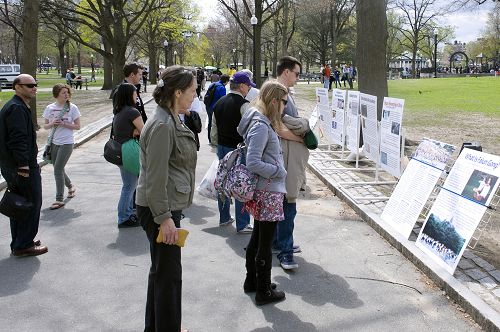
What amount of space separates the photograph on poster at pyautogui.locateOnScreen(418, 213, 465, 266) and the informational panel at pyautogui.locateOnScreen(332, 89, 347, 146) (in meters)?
5.11

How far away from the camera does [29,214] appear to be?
5.25 meters

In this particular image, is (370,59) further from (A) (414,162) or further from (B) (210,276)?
(B) (210,276)

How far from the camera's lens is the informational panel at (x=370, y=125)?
8016mm

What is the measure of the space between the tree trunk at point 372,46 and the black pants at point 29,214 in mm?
8052

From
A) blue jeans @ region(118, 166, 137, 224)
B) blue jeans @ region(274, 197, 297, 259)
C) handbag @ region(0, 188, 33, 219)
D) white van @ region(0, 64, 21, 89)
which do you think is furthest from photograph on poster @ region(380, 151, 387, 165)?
white van @ region(0, 64, 21, 89)

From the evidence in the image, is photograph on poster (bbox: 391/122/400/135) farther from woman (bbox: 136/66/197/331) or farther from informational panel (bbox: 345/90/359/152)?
woman (bbox: 136/66/197/331)

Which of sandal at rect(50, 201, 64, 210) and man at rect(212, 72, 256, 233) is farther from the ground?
man at rect(212, 72, 256, 233)

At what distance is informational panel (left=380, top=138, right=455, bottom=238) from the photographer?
545 cm

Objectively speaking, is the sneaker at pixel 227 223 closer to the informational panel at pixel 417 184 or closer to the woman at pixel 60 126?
the informational panel at pixel 417 184

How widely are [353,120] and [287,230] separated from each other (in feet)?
16.1

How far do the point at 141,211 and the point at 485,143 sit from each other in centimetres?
1144

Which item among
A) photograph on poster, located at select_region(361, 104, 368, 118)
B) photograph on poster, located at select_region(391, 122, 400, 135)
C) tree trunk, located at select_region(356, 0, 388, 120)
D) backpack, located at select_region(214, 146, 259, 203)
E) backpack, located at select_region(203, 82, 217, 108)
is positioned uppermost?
tree trunk, located at select_region(356, 0, 388, 120)

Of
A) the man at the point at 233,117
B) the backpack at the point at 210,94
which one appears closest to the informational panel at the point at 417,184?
the man at the point at 233,117

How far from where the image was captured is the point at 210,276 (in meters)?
4.78
